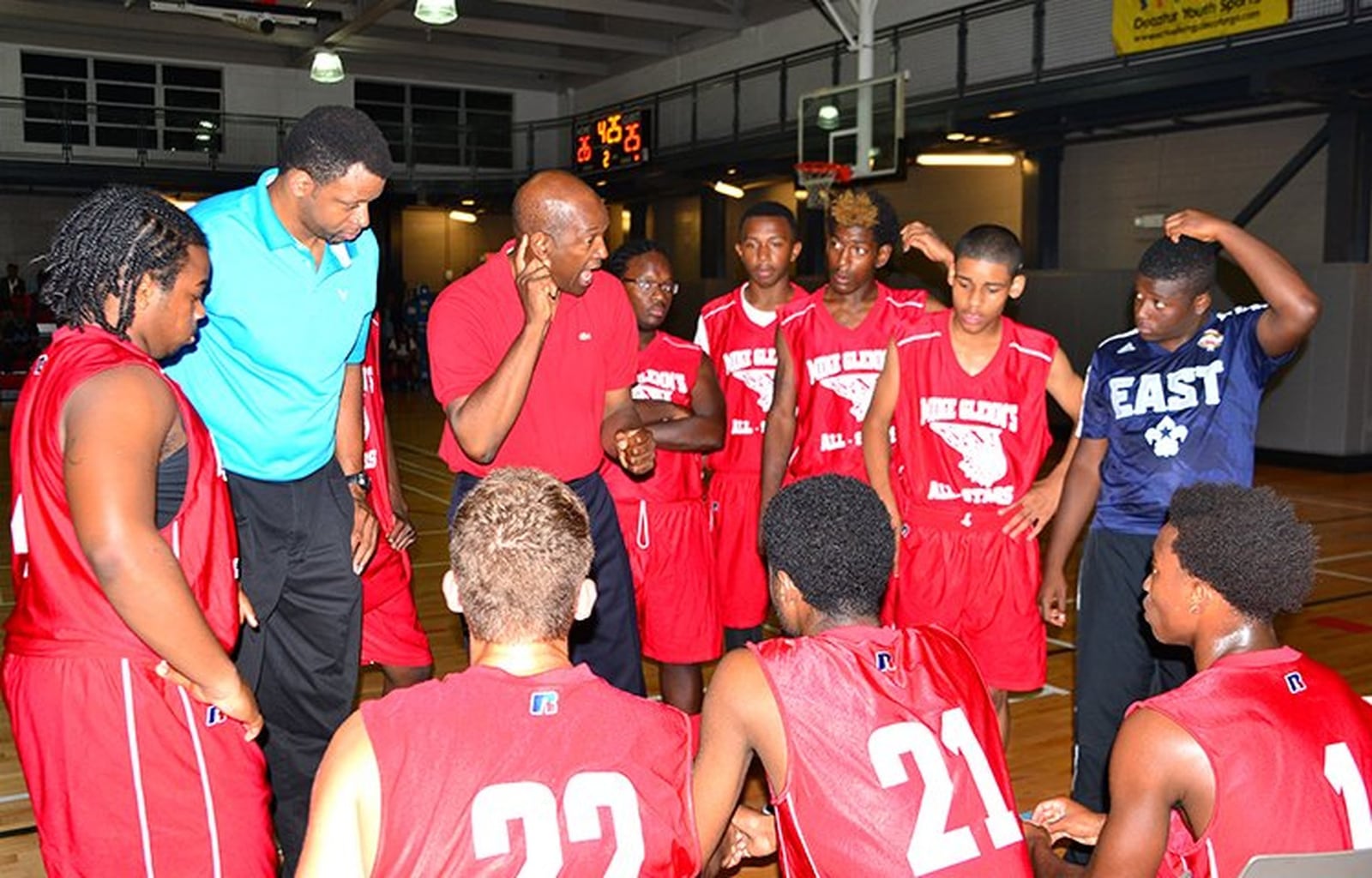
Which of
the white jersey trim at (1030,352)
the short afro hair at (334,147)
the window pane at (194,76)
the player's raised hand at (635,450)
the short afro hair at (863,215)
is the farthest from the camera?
the window pane at (194,76)

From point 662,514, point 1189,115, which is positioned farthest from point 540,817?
point 1189,115

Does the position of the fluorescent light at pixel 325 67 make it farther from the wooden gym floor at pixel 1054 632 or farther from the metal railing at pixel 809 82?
the wooden gym floor at pixel 1054 632

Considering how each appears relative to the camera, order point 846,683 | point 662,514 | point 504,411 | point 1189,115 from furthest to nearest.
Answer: point 1189,115, point 662,514, point 504,411, point 846,683

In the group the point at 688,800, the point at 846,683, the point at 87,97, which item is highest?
the point at 87,97

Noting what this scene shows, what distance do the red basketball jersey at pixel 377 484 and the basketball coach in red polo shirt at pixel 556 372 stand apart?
54 cm

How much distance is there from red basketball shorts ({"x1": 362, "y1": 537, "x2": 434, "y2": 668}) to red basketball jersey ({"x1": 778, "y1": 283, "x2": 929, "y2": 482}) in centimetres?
156

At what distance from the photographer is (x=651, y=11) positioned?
21312 mm

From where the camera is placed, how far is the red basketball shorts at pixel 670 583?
4602 mm

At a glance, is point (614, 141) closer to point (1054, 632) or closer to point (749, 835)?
point (1054, 632)

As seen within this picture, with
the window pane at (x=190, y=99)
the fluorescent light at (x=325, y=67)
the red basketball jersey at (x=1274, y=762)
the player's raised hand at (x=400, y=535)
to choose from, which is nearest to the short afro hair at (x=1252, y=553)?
the red basketball jersey at (x=1274, y=762)

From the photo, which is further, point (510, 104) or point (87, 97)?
point (510, 104)

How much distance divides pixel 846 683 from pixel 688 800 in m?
0.35

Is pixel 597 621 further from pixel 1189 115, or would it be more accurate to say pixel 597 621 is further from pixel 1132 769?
pixel 1189 115

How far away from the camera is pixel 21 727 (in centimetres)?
223
